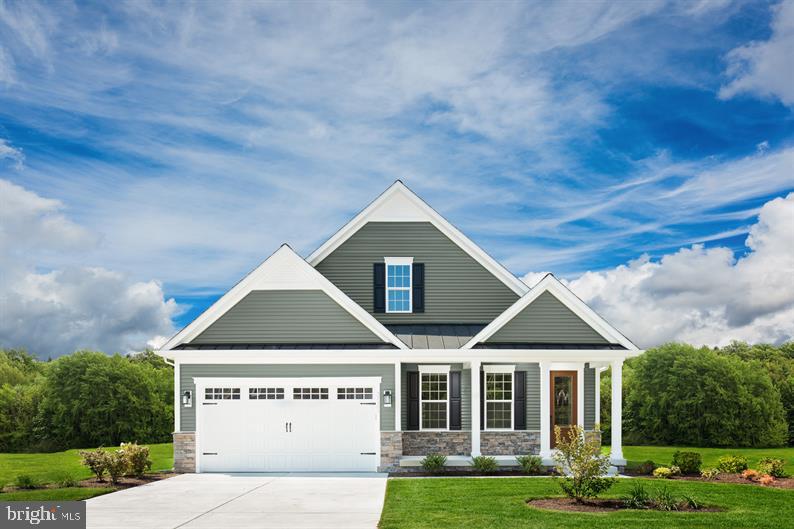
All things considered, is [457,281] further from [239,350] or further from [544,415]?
[239,350]

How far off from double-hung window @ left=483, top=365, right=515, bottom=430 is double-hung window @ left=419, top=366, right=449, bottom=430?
1.20 m

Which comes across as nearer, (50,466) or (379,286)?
(379,286)

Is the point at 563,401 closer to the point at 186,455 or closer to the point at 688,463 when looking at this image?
the point at 688,463

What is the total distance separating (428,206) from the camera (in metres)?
24.1

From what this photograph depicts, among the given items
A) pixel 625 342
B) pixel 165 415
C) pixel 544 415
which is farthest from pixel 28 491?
pixel 165 415

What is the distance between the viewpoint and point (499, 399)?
73.0 ft

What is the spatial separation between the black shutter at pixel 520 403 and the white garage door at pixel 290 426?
4224mm

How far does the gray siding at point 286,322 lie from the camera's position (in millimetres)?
21172

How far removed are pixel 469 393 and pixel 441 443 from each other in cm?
166

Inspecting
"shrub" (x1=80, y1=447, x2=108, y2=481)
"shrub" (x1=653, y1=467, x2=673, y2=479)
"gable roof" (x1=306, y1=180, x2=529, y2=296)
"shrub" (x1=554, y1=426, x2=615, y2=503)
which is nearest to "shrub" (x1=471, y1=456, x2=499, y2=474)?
"shrub" (x1=653, y1=467, x2=673, y2=479)

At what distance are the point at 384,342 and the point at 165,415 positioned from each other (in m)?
21.3

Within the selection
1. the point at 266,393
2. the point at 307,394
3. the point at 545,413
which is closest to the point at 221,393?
the point at 266,393

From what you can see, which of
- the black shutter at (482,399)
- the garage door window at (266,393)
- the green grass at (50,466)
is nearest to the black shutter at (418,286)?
the black shutter at (482,399)

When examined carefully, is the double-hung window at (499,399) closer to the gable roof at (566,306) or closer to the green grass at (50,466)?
the gable roof at (566,306)
